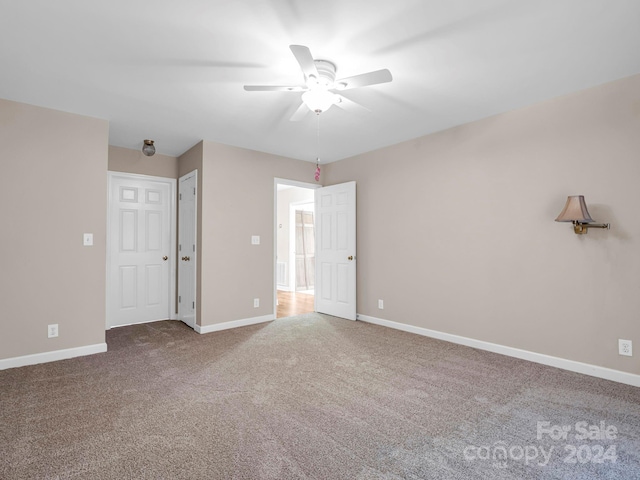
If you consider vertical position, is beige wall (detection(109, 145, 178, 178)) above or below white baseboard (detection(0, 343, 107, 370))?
above

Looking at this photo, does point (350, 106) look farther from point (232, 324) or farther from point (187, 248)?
point (232, 324)

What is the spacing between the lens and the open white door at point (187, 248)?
176 inches

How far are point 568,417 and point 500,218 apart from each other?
1865 millimetres

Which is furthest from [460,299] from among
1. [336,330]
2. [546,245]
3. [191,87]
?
[191,87]

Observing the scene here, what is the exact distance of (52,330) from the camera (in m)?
3.25

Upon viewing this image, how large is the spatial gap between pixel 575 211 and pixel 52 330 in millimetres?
4854

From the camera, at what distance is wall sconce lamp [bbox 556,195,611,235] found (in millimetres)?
2760

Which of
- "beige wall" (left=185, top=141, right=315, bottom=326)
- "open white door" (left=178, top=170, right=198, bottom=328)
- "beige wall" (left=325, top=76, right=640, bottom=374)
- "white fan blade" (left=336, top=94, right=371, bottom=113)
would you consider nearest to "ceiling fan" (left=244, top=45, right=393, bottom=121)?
"white fan blade" (left=336, top=94, right=371, bottom=113)

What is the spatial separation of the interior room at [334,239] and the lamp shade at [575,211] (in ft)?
0.06

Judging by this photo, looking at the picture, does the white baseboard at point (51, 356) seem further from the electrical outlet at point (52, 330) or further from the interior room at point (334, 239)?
the electrical outlet at point (52, 330)

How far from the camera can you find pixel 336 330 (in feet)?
14.3

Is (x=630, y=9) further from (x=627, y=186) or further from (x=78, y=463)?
(x=78, y=463)

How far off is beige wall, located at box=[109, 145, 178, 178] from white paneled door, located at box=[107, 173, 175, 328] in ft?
0.29

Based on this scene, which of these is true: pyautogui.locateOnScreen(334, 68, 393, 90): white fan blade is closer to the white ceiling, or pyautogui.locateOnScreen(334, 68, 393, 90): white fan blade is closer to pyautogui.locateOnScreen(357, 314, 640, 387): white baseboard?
the white ceiling
